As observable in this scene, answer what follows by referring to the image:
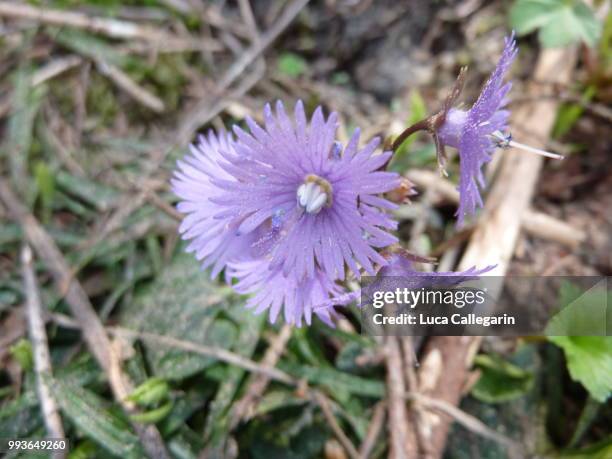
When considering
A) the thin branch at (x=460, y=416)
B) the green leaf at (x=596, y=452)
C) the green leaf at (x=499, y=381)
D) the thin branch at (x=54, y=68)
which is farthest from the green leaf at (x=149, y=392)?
the thin branch at (x=54, y=68)

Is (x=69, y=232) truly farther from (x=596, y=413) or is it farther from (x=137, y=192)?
(x=596, y=413)

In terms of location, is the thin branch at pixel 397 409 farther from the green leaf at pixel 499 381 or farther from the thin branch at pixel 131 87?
the thin branch at pixel 131 87

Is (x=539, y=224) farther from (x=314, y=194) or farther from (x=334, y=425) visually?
(x=314, y=194)

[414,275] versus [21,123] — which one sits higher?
[21,123]

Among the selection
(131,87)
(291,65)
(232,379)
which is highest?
(291,65)

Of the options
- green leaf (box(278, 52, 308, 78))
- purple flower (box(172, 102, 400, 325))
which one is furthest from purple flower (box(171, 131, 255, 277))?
green leaf (box(278, 52, 308, 78))

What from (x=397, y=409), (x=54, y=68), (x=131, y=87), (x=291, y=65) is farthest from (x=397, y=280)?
(x=54, y=68)
